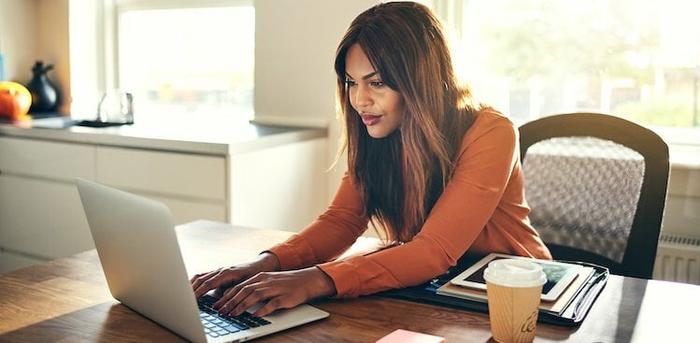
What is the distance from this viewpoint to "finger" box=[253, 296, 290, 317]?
3.95ft

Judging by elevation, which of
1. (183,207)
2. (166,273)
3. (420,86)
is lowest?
(183,207)

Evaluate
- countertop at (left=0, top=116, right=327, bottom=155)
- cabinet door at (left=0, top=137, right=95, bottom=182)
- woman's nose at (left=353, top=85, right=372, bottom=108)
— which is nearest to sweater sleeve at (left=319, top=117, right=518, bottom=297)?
woman's nose at (left=353, top=85, right=372, bottom=108)

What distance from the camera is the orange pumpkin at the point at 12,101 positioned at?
3.37m

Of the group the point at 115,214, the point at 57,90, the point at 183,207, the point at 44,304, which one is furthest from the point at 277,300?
the point at 57,90

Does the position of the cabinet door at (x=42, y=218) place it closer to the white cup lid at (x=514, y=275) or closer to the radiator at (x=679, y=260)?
the radiator at (x=679, y=260)

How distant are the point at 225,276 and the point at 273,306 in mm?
171

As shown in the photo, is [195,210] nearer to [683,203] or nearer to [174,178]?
[174,178]

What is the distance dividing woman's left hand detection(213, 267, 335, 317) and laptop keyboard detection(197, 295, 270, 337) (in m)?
0.01

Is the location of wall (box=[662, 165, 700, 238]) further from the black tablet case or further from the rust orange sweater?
the black tablet case

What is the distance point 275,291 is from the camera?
123 centimetres

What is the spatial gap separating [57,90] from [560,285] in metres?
3.04

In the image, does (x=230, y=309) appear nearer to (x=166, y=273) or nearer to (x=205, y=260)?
(x=166, y=273)

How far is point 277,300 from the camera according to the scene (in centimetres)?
122

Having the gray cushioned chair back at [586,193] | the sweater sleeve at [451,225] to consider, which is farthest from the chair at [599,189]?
the sweater sleeve at [451,225]
